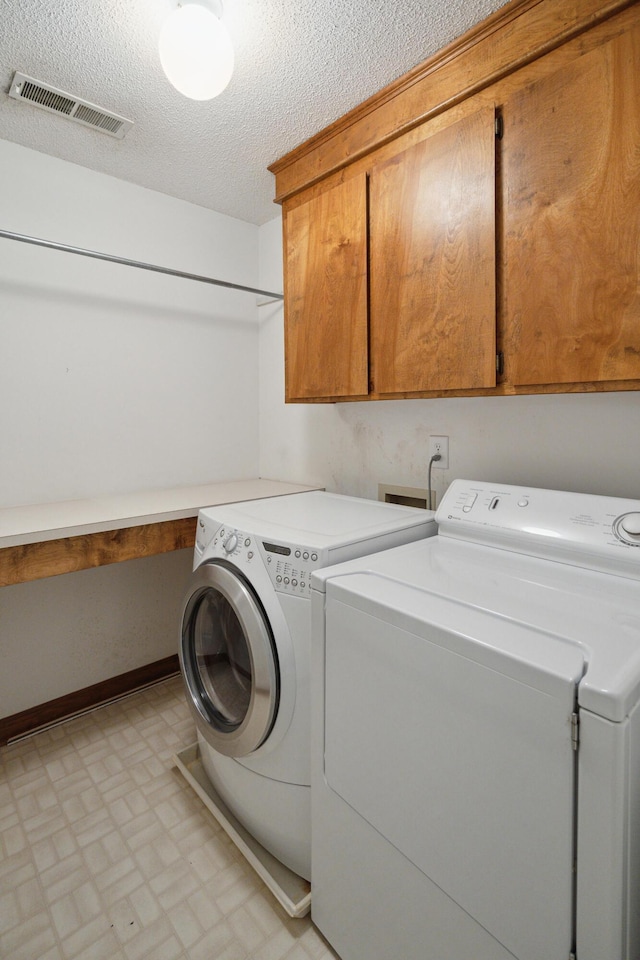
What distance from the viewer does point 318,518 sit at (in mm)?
1584

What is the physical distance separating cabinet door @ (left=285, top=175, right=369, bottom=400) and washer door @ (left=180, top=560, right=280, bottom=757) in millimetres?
827

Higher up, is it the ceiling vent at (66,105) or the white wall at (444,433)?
the ceiling vent at (66,105)

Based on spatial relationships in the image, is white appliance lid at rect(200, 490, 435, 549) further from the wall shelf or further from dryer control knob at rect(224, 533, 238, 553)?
the wall shelf

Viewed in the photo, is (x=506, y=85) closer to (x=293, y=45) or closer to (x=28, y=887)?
(x=293, y=45)

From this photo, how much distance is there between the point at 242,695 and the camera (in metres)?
1.46

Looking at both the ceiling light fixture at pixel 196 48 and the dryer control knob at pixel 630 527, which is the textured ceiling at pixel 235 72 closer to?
the ceiling light fixture at pixel 196 48

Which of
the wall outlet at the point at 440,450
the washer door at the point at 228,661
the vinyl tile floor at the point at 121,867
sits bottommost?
the vinyl tile floor at the point at 121,867

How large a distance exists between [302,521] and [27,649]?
4.52 feet

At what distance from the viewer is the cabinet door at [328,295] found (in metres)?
1.65

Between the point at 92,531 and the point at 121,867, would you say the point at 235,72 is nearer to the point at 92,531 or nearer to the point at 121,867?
the point at 92,531

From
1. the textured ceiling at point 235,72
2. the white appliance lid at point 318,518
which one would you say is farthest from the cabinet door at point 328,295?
the white appliance lid at point 318,518

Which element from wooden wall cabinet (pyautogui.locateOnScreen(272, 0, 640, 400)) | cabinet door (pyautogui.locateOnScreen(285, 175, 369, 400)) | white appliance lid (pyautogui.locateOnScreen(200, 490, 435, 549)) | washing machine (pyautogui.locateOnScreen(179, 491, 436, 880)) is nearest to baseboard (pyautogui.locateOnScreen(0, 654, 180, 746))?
washing machine (pyautogui.locateOnScreen(179, 491, 436, 880))

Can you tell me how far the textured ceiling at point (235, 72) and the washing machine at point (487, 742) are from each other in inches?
53.7

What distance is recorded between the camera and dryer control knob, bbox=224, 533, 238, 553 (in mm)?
1426
